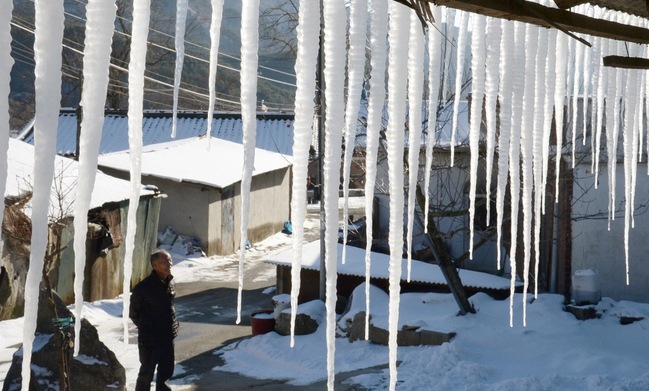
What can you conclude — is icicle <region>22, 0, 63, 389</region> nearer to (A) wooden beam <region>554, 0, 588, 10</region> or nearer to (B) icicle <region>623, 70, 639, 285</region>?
(A) wooden beam <region>554, 0, 588, 10</region>

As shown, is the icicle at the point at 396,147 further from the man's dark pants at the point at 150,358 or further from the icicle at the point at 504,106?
the man's dark pants at the point at 150,358

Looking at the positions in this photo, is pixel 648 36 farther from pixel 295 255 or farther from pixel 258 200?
pixel 258 200

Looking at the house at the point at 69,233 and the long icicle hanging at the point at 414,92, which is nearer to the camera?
the long icicle hanging at the point at 414,92

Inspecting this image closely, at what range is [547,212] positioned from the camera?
12.8m

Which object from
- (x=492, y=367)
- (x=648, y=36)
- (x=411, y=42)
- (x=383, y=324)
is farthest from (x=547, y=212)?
(x=411, y=42)

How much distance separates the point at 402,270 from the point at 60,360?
6871 millimetres

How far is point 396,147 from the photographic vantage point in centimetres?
221

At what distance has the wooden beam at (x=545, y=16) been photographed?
7.65 feet

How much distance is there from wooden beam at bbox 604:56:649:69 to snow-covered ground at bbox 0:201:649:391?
4962 millimetres

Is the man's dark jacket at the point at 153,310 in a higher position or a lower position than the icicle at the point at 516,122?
lower

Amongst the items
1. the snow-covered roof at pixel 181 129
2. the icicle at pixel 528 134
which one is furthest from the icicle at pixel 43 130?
the snow-covered roof at pixel 181 129

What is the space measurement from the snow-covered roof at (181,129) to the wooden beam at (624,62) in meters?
25.6

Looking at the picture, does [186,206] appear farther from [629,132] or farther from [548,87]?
[548,87]

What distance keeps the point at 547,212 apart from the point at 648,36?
399 inches
